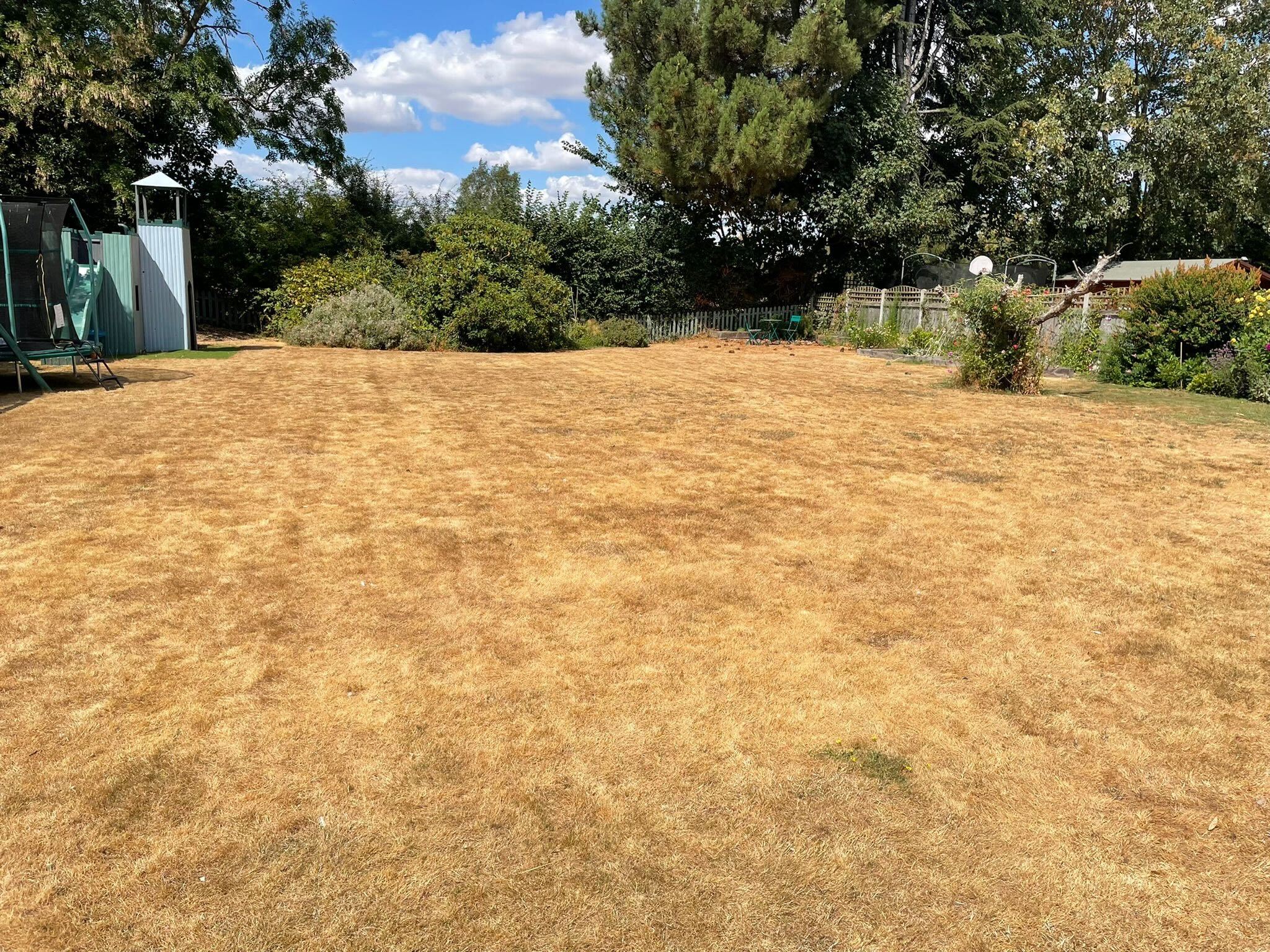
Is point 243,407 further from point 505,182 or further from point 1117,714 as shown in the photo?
point 505,182

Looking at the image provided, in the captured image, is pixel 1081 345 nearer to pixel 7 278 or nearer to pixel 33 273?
pixel 33 273

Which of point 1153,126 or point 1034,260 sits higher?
point 1153,126

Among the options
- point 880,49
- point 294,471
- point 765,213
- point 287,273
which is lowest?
point 294,471

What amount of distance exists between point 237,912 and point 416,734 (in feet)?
2.94

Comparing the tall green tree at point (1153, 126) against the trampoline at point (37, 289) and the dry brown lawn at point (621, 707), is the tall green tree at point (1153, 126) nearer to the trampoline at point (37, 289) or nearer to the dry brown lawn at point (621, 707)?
the dry brown lawn at point (621, 707)

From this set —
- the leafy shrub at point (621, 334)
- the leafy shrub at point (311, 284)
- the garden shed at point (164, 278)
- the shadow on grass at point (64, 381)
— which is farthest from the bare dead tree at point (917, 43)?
the shadow on grass at point (64, 381)

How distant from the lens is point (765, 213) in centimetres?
2428

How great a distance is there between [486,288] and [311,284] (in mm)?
4149

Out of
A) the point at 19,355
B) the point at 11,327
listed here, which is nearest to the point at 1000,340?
the point at 19,355

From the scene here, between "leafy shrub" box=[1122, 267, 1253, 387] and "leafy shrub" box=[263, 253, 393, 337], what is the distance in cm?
1466

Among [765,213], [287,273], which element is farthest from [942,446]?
[765,213]

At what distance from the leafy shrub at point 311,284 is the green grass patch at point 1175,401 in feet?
45.3

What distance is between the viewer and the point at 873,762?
2.97 m

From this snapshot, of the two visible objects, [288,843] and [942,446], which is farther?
[942,446]
